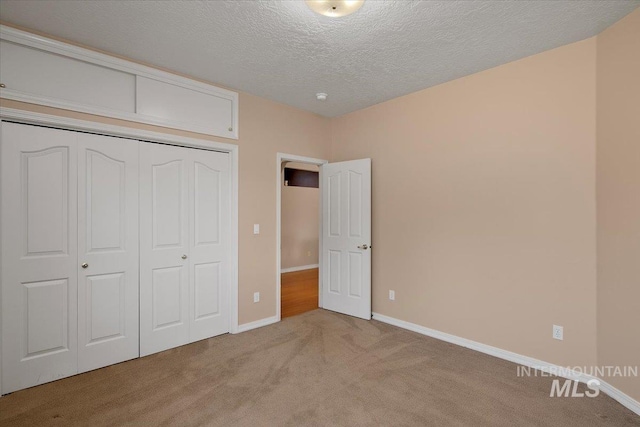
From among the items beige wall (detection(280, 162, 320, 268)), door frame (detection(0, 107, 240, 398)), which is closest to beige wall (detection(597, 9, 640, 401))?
door frame (detection(0, 107, 240, 398))

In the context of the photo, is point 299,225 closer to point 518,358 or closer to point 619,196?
point 518,358

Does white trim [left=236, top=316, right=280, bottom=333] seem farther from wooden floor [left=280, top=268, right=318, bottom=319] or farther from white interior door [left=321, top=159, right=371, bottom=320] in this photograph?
white interior door [left=321, top=159, right=371, bottom=320]

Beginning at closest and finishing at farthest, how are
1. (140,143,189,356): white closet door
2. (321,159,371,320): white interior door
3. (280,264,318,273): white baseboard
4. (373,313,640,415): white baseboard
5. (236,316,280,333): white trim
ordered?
(373,313,640,415): white baseboard, (140,143,189,356): white closet door, (236,316,280,333): white trim, (321,159,371,320): white interior door, (280,264,318,273): white baseboard

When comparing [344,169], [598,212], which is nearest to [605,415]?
[598,212]

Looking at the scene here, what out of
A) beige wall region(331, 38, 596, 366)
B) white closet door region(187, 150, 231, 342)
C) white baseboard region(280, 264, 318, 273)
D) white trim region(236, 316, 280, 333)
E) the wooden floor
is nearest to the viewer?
beige wall region(331, 38, 596, 366)

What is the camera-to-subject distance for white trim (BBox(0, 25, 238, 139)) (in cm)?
227

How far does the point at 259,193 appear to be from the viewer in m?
3.67

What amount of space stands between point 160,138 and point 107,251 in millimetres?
1132

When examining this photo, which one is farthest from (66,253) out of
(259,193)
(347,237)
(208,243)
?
(347,237)

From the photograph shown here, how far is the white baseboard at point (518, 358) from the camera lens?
2143 millimetres

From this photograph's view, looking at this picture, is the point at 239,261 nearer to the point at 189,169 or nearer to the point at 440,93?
the point at 189,169

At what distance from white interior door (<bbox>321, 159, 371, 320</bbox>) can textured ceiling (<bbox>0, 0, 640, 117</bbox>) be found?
1.33 meters

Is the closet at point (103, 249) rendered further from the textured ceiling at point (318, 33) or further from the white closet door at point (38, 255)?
the textured ceiling at point (318, 33)

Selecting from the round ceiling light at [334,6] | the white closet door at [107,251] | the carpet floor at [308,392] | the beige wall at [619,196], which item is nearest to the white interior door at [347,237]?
the carpet floor at [308,392]
